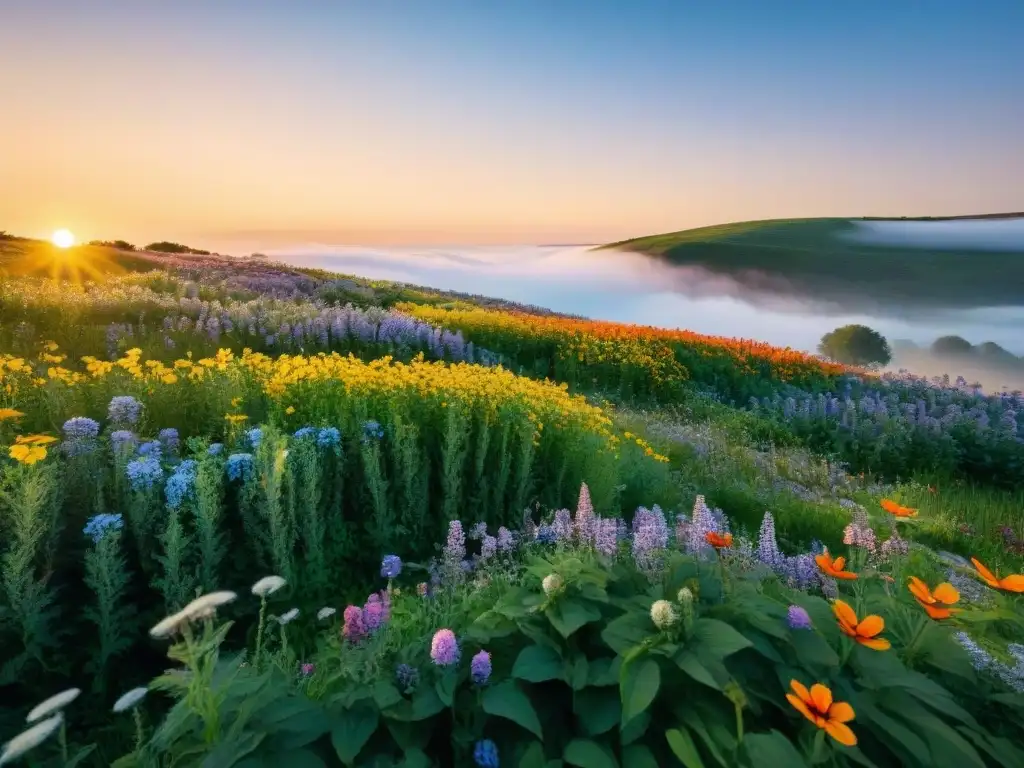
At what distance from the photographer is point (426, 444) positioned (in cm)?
503

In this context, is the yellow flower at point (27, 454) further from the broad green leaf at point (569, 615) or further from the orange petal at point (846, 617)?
the orange petal at point (846, 617)

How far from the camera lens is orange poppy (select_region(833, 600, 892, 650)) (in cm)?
204

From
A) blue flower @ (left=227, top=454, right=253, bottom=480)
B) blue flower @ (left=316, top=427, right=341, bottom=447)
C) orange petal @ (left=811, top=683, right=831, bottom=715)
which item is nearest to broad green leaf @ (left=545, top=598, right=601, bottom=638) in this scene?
orange petal @ (left=811, top=683, right=831, bottom=715)

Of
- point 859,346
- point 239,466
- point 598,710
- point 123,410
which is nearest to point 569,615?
point 598,710

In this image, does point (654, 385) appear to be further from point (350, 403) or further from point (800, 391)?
point (350, 403)

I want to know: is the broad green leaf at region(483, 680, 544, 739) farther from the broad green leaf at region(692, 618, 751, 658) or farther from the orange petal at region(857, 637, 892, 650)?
the orange petal at region(857, 637, 892, 650)

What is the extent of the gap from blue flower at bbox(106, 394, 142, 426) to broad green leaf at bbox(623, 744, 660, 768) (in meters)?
3.98

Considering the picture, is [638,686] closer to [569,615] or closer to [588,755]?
[588,755]

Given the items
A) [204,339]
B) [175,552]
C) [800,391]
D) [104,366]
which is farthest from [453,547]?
[800,391]

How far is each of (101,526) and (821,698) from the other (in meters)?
3.46

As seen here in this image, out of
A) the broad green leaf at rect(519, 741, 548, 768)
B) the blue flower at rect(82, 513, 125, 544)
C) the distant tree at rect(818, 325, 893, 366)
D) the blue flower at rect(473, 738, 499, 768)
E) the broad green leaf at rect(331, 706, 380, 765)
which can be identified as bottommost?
the distant tree at rect(818, 325, 893, 366)

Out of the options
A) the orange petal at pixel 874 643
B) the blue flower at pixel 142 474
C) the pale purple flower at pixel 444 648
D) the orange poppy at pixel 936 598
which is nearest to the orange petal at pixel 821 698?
the orange petal at pixel 874 643

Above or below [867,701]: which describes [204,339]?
below

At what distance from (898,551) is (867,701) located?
1736mm
